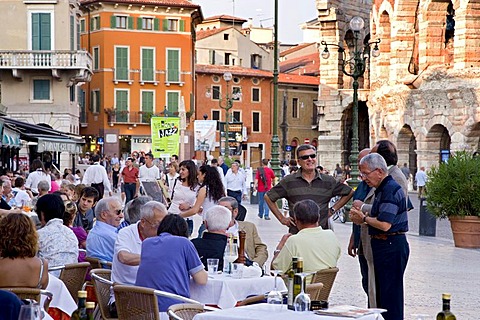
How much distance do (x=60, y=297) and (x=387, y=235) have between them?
292cm

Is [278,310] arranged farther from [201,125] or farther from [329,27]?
[329,27]

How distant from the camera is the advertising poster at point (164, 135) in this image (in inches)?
1550

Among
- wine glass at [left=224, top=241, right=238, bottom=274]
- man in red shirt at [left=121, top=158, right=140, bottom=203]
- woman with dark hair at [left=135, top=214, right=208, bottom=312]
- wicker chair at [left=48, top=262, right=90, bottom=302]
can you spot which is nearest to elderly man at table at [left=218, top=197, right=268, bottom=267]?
wine glass at [left=224, top=241, right=238, bottom=274]

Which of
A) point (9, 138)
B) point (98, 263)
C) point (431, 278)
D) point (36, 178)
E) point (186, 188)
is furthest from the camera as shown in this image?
point (9, 138)

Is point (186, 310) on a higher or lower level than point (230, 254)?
lower

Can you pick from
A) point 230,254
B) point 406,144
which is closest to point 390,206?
point 230,254

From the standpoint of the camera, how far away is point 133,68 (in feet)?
220

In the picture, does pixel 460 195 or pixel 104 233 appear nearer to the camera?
pixel 104 233

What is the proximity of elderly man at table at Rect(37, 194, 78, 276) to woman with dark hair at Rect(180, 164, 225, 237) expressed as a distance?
4472 mm

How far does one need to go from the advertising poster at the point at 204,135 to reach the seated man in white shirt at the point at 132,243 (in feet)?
112

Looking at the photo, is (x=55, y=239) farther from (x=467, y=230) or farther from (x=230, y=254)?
(x=467, y=230)

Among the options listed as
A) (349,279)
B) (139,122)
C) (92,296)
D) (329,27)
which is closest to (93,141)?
(139,122)

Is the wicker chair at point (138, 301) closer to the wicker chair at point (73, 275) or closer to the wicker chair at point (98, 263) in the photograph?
the wicker chair at point (73, 275)

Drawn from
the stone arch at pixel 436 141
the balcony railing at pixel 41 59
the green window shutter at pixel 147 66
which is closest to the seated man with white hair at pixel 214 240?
the stone arch at pixel 436 141
